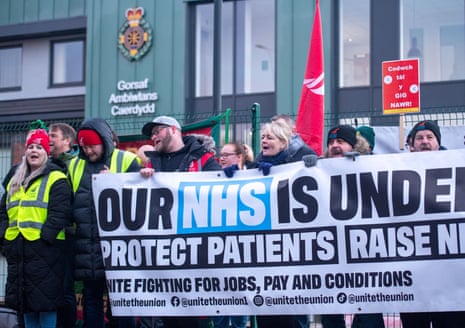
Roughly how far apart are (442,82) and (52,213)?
13.3 metres

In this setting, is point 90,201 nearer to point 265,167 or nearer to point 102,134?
point 102,134

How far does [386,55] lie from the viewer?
62.2 ft

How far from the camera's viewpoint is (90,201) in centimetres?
706

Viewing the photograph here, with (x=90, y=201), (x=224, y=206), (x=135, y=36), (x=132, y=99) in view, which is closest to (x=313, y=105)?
(x=224, y=206)

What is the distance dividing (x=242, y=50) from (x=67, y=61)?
6.05m

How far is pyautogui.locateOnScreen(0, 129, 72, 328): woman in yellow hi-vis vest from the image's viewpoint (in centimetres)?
691

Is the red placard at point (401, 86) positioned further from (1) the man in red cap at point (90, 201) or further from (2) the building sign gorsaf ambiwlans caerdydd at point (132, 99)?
(2) the building sign gorsaf ambiwlans caerdydd at point (132, 99)

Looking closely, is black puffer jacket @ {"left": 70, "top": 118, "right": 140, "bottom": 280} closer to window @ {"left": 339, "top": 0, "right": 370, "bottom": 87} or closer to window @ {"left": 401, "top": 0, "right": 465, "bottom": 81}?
window @ {"left": 339, "top": 0, "right": 370, "bottom": 87}

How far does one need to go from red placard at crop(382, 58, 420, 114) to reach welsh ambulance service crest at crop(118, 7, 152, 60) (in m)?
13.0

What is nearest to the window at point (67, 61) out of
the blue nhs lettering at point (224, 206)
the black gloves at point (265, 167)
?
the blue nhs lettering at point (224, 206)

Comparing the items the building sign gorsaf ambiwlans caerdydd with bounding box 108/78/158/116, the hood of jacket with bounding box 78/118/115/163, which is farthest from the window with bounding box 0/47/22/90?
the hood of jacket with bounding box 78/118/115/163

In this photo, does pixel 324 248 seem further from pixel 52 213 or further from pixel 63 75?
pixel 63 75

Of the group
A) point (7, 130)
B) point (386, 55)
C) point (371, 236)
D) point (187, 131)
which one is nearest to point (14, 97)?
point (386, 55)

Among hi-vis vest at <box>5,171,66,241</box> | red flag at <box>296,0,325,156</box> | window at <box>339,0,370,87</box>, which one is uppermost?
window at <box>339,0,370,87</box>
